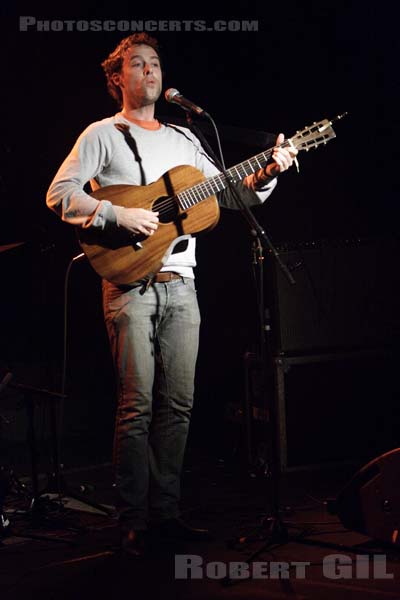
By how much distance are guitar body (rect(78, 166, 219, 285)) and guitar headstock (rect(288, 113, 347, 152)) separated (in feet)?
1.44

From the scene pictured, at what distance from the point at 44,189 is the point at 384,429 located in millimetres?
2836

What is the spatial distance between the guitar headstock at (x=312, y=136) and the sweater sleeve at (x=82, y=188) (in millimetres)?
832

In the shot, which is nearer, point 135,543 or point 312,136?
point 135,543

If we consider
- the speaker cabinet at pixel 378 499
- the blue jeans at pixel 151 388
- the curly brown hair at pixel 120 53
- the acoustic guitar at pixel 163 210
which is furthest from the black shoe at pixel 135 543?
the curly brown hair at pixel 120 53

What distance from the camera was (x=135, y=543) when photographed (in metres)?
3.40

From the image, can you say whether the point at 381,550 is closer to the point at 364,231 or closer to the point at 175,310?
the point at 175,310

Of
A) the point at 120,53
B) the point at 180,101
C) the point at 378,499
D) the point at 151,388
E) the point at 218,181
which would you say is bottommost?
the point at 378,499

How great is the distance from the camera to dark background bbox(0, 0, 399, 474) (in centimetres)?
516

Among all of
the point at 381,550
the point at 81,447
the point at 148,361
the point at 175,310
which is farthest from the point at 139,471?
the point at 81,447
